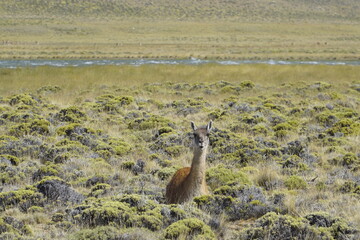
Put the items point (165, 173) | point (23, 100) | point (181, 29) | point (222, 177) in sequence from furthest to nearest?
point (181, 29), point (23, 100), point (165, 173), point (222, 177)

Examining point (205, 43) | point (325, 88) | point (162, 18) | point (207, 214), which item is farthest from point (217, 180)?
point (162, 18)

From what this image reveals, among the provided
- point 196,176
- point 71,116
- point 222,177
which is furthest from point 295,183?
point 71,116

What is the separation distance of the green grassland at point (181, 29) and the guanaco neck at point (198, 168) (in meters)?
42.2

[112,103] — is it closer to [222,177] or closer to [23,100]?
[23,100]

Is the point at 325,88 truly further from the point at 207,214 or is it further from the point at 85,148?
the point at 207,214

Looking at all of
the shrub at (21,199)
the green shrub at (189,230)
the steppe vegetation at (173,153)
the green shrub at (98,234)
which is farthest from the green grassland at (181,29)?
the green shrub at (98,234)

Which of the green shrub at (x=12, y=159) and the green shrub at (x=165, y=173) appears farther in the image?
the green shrub at (x=12, y=159)

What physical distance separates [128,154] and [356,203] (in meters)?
5.78

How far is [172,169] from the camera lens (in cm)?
963

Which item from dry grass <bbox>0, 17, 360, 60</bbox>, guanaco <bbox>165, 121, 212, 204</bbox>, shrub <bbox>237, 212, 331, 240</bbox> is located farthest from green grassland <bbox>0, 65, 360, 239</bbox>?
dry grass <bbox>0, 17, 360, 60</bbox>

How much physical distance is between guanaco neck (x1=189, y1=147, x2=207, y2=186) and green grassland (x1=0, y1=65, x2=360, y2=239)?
0.31 meters

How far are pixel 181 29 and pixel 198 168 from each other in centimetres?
7794

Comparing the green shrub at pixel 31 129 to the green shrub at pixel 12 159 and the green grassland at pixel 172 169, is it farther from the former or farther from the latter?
the green shrub at pixel 12 159

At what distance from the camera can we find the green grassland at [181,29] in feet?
177
